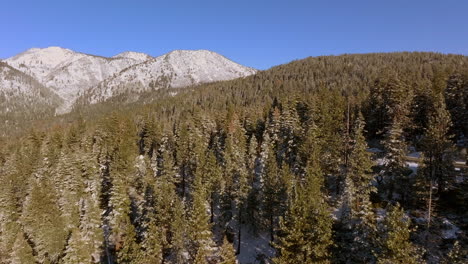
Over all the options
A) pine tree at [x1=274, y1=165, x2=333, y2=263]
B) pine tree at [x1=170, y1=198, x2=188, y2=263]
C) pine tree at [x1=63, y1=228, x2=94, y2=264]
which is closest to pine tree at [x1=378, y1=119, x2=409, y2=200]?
pine tree at [x1=274, y1=165, x2=333, y2=263]

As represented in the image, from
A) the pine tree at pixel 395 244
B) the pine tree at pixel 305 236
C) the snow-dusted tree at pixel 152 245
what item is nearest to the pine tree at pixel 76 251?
the snow-dusted tree at pixel 152 245

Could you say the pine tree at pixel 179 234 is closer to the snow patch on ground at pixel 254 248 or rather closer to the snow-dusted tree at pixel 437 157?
the snow patch on ground at pixel 254 248

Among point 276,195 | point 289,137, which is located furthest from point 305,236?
point 289,137

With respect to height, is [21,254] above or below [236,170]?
below

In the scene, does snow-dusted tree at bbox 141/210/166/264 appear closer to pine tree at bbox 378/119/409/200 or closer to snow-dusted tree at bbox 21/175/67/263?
snow-dusted tree at bbox 21/175/67/263

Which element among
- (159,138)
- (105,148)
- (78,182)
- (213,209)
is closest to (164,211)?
(213,209)

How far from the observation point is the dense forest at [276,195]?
2995 cm

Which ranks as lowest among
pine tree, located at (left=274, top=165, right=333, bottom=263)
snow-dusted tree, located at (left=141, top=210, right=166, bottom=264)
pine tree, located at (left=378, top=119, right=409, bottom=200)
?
snow-dusted tree, located at (left=141, top=210, right=166, bottom=264)

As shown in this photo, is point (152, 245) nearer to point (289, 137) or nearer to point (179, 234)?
point (179, 234)

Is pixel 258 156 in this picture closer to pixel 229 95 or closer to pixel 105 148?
pixel 105 148

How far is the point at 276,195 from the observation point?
39438 mm

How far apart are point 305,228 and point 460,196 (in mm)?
27920

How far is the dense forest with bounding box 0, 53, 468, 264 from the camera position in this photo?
30.0 metres

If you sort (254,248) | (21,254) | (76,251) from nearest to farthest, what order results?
(76,251) → (21,254) → (254,248)
